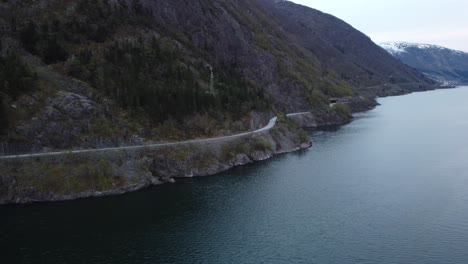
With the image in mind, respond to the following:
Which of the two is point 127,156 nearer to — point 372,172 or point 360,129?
point 372,172

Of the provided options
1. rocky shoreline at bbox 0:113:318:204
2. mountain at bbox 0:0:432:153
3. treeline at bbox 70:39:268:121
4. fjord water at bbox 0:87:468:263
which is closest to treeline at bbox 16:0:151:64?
mountain at bbox 0:0:432:153

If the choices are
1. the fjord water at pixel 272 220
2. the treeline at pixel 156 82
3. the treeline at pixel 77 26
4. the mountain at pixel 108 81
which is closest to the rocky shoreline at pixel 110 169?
the fjord water at pixel 272 220

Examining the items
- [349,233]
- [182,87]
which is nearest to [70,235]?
[349,233]

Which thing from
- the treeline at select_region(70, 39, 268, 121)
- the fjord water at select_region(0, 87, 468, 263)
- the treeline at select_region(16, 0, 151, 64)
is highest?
the treeline at select_region(16, 0, 151, 64)

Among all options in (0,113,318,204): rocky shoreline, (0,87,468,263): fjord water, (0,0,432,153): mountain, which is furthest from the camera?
(0,0,432,153): mountain

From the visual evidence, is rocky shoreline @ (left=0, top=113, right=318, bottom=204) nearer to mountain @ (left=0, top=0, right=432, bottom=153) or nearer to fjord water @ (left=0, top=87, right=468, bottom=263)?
fjord water @ (left=0, top=87, right=468, bottom=263)

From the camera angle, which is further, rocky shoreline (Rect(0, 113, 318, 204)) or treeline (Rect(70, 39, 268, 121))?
treeline (Rect(70, 39, 268, 121))

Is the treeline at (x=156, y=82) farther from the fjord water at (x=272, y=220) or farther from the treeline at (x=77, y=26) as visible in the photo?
the fjord water at (x=272, y=220)

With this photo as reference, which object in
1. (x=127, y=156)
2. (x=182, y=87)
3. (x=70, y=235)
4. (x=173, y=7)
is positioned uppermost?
(x=173, y=7)
